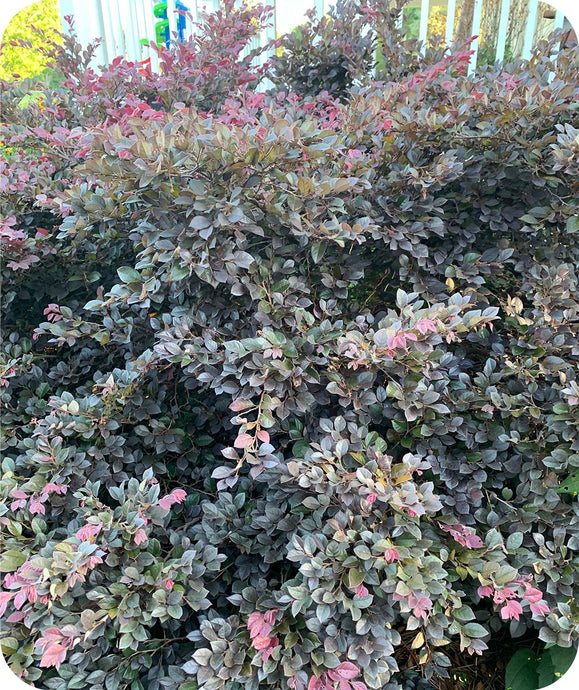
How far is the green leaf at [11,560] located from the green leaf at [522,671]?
1.32 meters

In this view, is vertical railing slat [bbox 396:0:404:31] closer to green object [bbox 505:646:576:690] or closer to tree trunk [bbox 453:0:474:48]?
tree trunk [bbox 453:0:474:48]

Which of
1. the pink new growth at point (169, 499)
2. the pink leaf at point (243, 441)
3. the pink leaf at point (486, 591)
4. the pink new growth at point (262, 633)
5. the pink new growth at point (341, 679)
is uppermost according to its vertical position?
the pink leaf at point (243, 441)

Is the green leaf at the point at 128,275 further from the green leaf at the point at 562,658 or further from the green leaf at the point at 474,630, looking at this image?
the green leaf at the point at 562,658

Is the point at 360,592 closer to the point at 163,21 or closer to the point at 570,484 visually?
the point at 570,484

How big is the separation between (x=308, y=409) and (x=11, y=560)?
751 millimetres

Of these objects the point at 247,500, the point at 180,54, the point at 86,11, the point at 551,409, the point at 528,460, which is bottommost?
the point at 247,500

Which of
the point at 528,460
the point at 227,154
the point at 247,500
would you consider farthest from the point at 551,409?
the point at 227,154

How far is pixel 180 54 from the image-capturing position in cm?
233

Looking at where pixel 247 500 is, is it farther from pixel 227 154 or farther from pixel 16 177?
pixel 16 177

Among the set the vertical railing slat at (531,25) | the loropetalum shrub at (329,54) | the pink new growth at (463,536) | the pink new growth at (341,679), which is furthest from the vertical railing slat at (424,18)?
the pink new growth at (341,679)

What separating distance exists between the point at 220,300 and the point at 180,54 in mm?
1465

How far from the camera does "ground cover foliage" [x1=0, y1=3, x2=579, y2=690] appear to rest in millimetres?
1167

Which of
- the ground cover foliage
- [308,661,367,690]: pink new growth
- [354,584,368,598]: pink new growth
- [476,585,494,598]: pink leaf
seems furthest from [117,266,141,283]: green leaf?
[476,585,494,598]: pink leaf

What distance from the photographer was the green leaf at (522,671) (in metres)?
1.48
